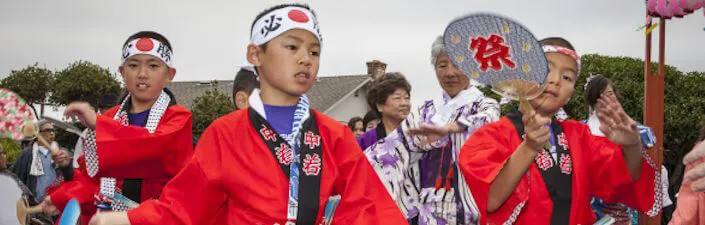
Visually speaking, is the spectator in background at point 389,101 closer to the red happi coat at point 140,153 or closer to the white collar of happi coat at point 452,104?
the white collar of happi coat at point 452,104

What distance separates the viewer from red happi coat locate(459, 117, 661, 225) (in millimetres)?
3846

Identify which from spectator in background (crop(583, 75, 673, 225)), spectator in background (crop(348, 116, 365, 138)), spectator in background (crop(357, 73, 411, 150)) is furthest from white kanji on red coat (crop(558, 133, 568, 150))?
spectator in background (crop(348, 116, 365, 138))

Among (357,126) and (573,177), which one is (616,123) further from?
(357,126)

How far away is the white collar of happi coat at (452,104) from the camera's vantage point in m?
5.05

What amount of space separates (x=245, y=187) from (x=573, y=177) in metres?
1.61

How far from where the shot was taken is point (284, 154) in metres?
3.67

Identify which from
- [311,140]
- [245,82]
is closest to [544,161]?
[311,140]

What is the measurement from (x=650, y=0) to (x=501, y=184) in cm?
532

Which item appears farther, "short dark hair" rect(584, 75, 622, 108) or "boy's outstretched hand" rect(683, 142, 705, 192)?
"short dark hair" rect(584, 75, 622, 108)

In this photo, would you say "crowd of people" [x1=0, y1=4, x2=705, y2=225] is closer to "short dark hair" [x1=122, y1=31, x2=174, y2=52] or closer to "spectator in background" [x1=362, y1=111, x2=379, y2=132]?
"short dark hair" [x1=122, y1=31, x2=174, y2=52]

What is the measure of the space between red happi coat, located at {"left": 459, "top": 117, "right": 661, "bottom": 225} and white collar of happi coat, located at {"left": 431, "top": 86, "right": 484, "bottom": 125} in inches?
37.1

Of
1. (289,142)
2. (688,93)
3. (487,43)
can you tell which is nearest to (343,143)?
(289,142)

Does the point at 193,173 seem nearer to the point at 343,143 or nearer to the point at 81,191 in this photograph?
the point at 343,143

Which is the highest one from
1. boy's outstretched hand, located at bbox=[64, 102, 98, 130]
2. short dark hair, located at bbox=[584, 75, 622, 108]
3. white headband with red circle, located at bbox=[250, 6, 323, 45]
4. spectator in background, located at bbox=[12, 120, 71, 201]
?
white headband with red circle, located at bbox=[250, 6, 323, 45]
